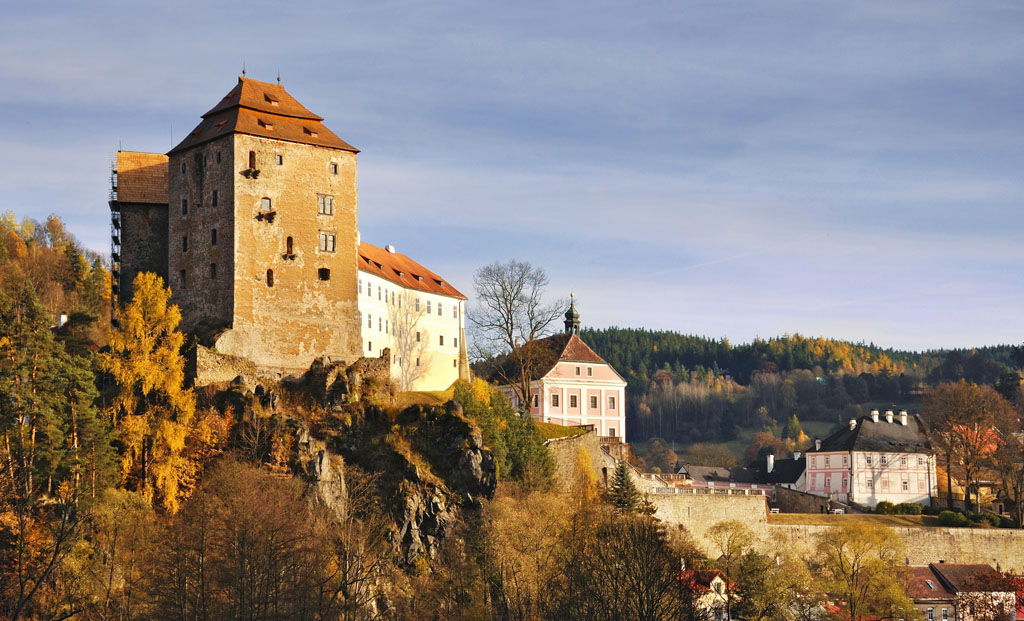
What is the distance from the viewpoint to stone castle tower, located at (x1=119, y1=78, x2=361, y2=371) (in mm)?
61594

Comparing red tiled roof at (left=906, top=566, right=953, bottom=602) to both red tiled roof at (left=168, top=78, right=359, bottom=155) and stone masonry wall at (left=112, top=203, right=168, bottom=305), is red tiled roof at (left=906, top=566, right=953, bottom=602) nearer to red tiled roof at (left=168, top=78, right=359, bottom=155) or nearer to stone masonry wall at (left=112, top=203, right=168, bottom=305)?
red tiled roof at (left=168, top=78, right=359, bottom=155)

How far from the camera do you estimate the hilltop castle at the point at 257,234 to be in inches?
2429

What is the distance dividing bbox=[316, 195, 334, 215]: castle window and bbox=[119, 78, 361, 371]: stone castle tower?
50mm

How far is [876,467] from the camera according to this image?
90125 mm

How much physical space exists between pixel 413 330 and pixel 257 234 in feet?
43.9

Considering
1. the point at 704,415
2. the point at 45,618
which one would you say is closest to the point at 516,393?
the point at 45,618

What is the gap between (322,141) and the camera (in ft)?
213

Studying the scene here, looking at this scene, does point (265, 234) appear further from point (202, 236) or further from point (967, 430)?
point (967, 430)

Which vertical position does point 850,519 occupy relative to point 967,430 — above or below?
below

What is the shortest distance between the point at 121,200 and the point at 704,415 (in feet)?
452

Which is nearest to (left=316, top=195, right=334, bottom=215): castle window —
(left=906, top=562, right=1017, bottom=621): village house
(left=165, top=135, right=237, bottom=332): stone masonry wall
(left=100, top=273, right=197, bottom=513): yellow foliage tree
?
(left=165, top=135, right=237, bottom=332): stone masonry wall

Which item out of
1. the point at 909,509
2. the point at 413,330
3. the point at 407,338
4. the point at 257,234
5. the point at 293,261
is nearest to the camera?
the point at 257,234

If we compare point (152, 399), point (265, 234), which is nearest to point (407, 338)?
point (265, 234)

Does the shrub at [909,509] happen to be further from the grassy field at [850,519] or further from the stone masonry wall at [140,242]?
the stone masonry wall at [140,242]
